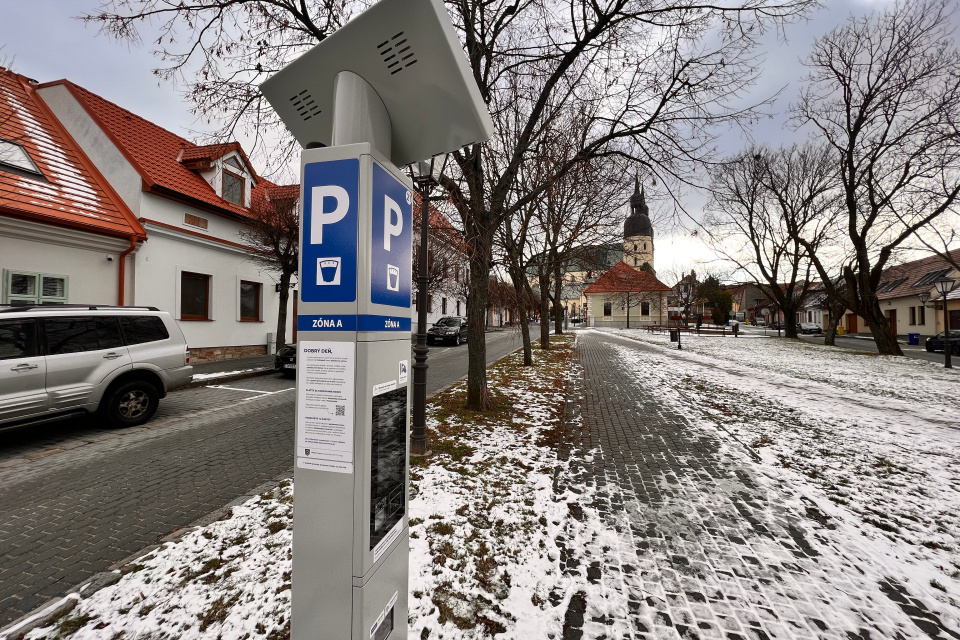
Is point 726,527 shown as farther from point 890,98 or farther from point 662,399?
point 890,98

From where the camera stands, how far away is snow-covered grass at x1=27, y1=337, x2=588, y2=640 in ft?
7.33

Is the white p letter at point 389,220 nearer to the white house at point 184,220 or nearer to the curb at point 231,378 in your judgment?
the curb at point 231,378

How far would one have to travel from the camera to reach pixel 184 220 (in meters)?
12.5

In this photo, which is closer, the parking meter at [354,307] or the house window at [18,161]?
the parking meter at [354,307]

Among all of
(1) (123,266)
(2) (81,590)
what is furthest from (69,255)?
(2) (81,590)

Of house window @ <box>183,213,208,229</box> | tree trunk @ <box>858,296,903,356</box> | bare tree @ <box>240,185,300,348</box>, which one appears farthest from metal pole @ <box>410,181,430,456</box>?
tree trunk @ <box>858,296,903,356</box>

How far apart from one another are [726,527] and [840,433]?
14.6ft

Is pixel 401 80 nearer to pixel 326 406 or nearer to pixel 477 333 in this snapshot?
pixel 326 406

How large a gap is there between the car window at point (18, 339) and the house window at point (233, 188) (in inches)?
421

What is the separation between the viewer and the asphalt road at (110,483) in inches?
114

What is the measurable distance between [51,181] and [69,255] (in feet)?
7.28

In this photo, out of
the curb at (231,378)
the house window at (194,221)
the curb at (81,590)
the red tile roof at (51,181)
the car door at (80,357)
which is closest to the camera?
the curb at (81,590)

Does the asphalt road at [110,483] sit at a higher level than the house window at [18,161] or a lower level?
lower

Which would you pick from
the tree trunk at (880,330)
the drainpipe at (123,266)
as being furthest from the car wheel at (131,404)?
the tree trunk at (880,330)
